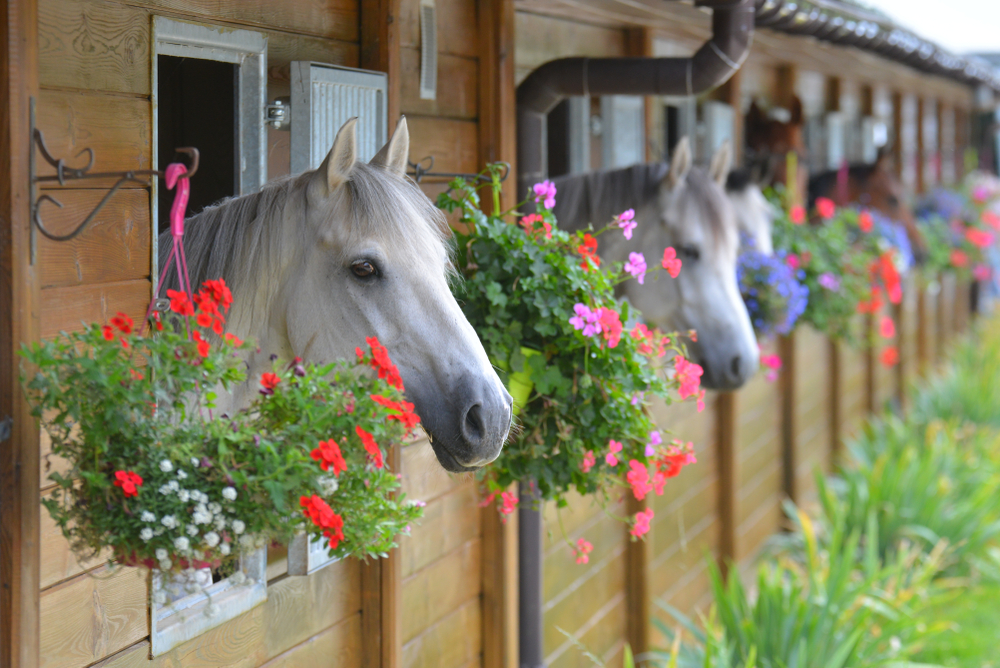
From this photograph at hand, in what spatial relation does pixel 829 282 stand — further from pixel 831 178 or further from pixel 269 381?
pixel 269 381

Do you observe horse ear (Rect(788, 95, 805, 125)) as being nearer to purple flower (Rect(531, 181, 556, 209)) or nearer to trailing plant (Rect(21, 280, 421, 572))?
purple flower (Rect(531, 181, 556, 209))

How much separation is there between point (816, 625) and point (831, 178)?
364cm

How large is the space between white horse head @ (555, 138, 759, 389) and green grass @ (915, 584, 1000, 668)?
1.81 meters

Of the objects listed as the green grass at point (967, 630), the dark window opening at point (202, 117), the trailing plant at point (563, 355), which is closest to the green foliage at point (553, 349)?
the trailing plant at point (563, 355)

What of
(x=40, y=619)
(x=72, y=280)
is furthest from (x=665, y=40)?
(x=40, y=619)

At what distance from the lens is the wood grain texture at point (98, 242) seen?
5.41ft

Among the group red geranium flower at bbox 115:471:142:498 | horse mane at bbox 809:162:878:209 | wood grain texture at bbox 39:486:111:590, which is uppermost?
horse mane at bbox 809:162:878:209

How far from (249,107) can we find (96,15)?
439 mm

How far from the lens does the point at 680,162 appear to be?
3072mm

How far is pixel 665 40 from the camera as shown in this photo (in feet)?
14.1

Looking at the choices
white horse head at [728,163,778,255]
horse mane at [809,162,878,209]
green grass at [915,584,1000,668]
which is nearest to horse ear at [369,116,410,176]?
white horse head at [728,163,778,255]

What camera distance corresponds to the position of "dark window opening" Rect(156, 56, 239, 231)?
2.15 meters

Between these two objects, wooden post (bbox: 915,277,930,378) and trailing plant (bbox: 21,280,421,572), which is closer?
trailing plant (bbox: 21,280,421,572)

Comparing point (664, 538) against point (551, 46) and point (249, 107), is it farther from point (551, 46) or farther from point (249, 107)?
point (249, 107)
